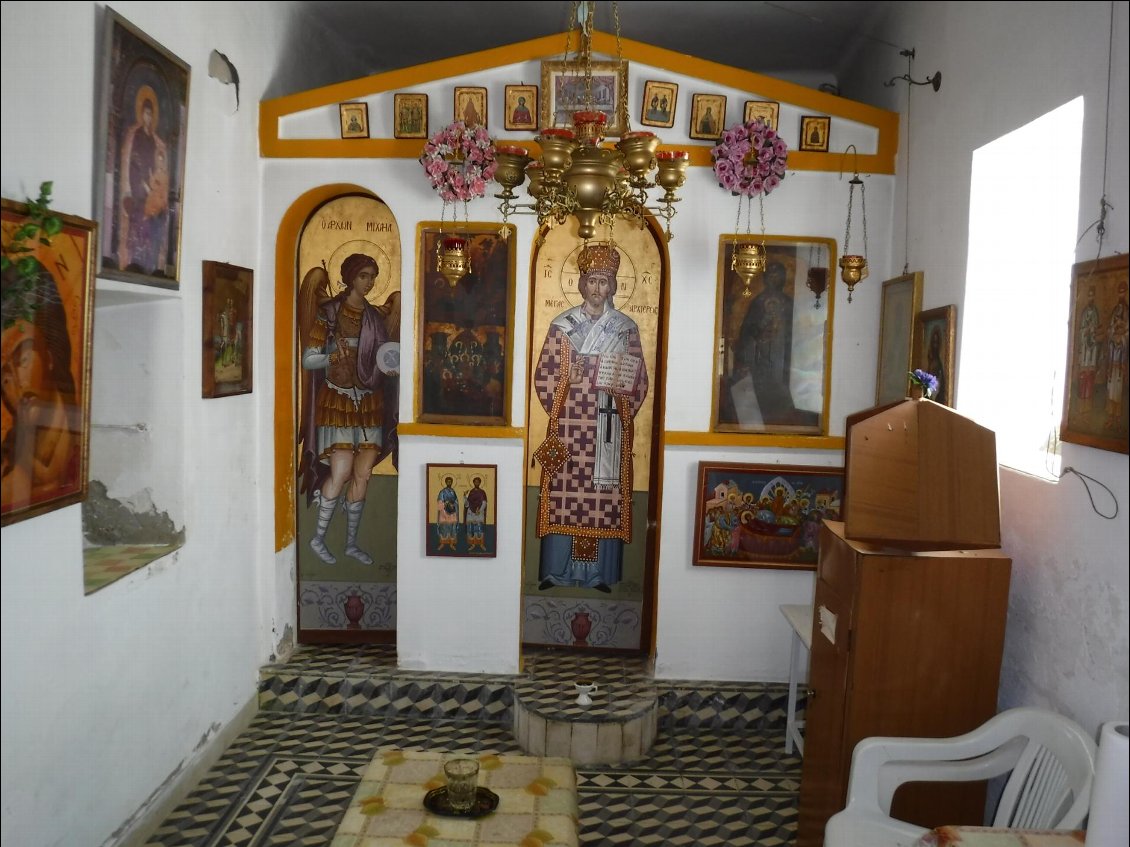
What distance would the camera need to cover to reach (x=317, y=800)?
462cm

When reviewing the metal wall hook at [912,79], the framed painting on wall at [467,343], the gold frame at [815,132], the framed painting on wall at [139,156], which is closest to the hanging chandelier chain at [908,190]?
the metal wall hook at [912,79]

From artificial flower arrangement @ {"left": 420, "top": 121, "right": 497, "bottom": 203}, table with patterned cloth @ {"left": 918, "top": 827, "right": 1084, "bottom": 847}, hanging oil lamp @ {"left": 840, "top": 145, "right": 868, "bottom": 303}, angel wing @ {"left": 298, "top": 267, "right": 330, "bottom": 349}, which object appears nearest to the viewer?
table with patterned cloth @ {"left": 918, "top": 827, "right": 1084, "bottom": 847}

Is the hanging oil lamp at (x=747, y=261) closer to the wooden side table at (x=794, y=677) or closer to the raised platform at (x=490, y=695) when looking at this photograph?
the wooden side table at (x=794, y=677)

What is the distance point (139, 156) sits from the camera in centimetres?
381

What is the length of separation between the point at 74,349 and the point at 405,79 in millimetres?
2850

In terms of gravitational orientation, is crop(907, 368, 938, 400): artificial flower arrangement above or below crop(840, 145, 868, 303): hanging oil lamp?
below

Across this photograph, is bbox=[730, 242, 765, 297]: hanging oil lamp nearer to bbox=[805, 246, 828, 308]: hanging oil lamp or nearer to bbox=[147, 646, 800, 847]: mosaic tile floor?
bbox=[805, 246, 828, 308]: hanging oil lamp

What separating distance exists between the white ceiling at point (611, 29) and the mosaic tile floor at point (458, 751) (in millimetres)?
3694

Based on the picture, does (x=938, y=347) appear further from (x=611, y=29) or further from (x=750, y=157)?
(x=611, y=29)

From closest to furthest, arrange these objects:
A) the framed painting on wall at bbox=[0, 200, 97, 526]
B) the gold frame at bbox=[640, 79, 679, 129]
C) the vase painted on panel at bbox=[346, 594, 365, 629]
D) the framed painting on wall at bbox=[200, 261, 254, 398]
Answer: the framed painting on wall at bbox=[0, 200, 97, 526]
the framed painting on wall at bbox=[200, 261, 254, 398]
the gold frame at bbox=[640, 79, 679, 129]
the vase painted on panel at bbox=[346, 594, 365, 629]

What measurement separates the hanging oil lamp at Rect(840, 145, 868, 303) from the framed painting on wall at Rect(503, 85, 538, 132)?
1.85 meters

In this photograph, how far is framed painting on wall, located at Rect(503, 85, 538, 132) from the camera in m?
5.40

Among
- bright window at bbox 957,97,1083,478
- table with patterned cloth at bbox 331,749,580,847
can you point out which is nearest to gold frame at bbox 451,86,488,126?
bright window at bbox 957,97,1083,478

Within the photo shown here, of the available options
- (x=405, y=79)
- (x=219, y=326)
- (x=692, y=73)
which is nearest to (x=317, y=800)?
(x=219, y=326)
